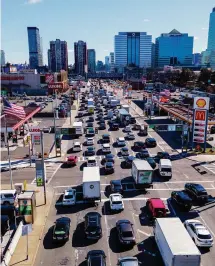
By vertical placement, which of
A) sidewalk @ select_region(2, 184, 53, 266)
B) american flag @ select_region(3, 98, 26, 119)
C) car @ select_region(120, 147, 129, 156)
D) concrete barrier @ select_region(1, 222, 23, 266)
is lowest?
sidewalk @ select_region(2, 184, 53, 266)

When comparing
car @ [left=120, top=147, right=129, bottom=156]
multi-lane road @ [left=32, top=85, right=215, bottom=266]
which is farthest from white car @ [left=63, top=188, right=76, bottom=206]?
car @ [left=120, top=147, right=129, bottom=156]

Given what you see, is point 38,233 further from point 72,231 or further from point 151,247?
point 151,247

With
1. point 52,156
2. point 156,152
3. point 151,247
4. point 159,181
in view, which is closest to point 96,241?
point 151,247

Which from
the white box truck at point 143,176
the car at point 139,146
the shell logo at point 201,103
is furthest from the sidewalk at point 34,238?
the shell logo at point 201,103

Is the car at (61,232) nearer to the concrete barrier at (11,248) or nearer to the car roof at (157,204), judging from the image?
the concrete barrier at (11,248)

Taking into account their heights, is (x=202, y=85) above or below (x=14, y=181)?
above

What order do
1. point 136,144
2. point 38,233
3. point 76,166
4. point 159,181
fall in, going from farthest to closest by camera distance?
point 136,144 < point 76,166 < point 159,181 < point 38,233

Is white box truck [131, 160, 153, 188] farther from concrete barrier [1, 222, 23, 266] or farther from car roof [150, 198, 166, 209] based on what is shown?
concrete barrier [1, 222, 23, 266]

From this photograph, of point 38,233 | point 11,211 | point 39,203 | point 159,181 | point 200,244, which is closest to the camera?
point 200,244
